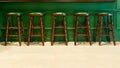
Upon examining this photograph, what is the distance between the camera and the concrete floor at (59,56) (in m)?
4.19

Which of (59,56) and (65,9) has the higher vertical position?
(65,9)

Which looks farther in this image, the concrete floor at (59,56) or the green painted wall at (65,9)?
the green painted wall at (65,9)

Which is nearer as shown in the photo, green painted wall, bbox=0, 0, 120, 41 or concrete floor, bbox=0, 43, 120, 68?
concrete floor, bbox=0, 43, 120, 68

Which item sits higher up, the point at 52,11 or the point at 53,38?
the point at 52,11

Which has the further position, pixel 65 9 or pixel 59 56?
pixel 65 9

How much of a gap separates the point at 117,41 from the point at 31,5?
2173 mm

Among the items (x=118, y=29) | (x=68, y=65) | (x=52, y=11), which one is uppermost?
(x=52, y=11)

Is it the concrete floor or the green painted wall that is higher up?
the green painted wall

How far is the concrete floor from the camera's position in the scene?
419 cm

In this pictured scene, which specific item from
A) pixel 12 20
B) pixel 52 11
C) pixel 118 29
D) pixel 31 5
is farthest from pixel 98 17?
pixel 12 20

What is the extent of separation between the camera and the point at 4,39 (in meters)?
6.16

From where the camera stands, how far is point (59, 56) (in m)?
4.76

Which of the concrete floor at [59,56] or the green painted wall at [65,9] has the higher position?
the green painted wall at [65,9]

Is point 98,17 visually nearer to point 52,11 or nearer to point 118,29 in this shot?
point 118,29
